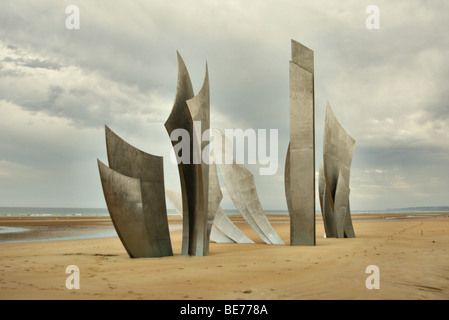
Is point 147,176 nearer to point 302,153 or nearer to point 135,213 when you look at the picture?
point 135,213

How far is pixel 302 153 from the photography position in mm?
11094

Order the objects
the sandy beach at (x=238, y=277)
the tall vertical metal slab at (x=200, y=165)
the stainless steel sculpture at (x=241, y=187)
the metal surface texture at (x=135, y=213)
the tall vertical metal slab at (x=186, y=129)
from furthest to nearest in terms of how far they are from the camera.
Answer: the stainless steel sculpture at (x=241, y=187), the tall vertical metal slab at (x=186, y=129), the tall vertical metal slab at (x=200, y=165), the metal surface texture at (x=135, y=213), the sandy beach at (x=238, y=277)

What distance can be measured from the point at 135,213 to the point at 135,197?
35 centimetres

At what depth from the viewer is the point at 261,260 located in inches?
303

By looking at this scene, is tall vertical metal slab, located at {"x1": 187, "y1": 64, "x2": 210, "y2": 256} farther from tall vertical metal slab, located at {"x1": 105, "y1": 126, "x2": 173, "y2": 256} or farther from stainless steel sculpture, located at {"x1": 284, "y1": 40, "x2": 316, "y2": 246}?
stainless steel sculpture, located at {"x1": 284, "y1": 40, "x2": 316, "y2": 246}

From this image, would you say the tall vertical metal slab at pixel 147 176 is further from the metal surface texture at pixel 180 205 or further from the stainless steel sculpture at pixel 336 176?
the stainless steel sculpture at pixel 336 176

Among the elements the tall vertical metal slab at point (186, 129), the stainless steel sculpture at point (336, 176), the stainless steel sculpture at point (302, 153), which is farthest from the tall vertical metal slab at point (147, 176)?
the stainless steel sculpture at point (336, 176)

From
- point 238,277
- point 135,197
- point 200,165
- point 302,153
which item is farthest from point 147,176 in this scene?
point 302,153

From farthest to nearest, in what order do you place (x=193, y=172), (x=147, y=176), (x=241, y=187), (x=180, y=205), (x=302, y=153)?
(x=180, y=205), (x=241, y=187), (x=302, y=153), (x=193, y=172), (x=147, y=176)

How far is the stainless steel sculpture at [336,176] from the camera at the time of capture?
13.2 metres

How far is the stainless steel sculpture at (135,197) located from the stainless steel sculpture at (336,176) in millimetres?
6847

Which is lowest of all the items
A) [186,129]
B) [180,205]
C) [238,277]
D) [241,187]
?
[238,277]
